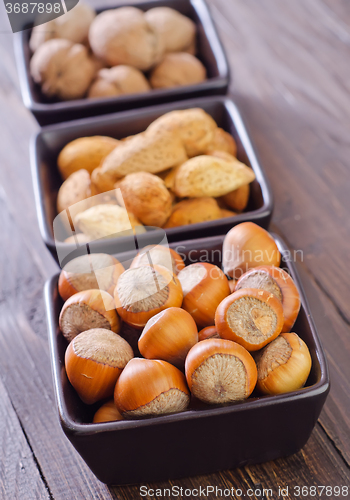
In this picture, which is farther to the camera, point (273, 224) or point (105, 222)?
point (273, 224)

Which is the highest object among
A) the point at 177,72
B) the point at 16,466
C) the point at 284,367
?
the point at 177,72

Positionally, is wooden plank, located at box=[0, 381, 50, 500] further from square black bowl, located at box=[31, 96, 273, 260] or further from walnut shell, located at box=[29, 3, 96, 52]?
walnut shell, located at box=[29, 3, 96, 52]

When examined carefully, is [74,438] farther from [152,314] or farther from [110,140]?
[110,140]

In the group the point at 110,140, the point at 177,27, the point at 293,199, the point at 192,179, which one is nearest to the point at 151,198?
the point at 192,179

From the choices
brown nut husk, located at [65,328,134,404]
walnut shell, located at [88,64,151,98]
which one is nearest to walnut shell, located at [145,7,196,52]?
walnut shell, located at [88,64,151,98]

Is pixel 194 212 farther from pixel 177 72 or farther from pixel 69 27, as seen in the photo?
pixel 69 27

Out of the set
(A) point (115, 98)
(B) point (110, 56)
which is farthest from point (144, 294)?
(B) point (110, 56)

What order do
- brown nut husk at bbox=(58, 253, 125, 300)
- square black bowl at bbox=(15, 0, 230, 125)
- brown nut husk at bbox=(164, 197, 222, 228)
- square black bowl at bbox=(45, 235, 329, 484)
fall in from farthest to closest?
square black bowl at bbox=(15, 0, 230, 125) < brown nut husk at bbox=(164, 197, 222, 228) < brown nut husk at bbox=(58, 253, 125, 300) < square black bowl at bbox=(45, 235, 329, 484)
